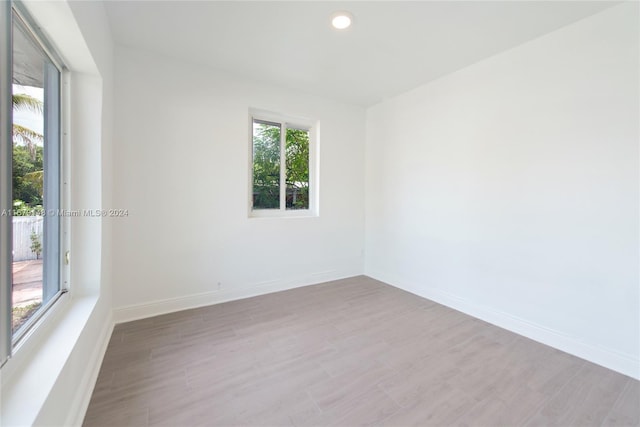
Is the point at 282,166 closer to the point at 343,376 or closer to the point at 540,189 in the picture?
the point at 343,376

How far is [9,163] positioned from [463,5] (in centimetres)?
280

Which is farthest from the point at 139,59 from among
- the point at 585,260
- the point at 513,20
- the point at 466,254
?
the point at 585,260

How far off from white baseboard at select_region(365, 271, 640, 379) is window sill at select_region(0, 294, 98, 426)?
10.6 ft

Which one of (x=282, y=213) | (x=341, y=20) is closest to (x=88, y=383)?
(x=282, y=213)

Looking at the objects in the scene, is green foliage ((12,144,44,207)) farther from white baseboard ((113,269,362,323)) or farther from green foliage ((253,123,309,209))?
green foliage ((253,123,309,209))

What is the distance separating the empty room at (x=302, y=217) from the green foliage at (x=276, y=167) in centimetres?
3

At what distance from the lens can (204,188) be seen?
294 centimetres

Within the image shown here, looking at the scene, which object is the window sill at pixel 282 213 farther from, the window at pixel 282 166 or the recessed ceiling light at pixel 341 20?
the recessed ceiling light at pixel 341 20

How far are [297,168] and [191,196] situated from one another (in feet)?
4.81

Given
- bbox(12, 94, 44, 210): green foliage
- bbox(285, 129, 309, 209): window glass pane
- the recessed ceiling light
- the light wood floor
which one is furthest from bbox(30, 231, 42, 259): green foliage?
bbox(285, 129, 309, 209): window glass pane

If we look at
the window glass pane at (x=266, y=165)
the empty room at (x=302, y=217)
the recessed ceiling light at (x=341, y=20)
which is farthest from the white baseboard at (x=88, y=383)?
the recessed ceiling light at (x=341, y=20)

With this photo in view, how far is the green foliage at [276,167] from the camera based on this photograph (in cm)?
344

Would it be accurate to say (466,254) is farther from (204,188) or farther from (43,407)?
(43,407)

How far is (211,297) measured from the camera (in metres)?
3.01
